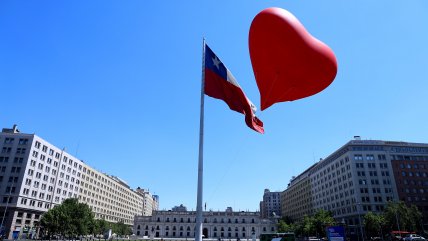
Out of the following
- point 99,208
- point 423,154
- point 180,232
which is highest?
point 423,154

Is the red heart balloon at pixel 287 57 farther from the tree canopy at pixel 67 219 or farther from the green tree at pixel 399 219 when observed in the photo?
the green tree at pixel 399 219

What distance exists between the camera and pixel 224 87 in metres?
16.8

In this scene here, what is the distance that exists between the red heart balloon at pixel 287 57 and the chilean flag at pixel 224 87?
500 cm

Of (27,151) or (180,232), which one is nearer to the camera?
(27,151)

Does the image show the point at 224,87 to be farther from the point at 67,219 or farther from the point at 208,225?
the point at 208,225

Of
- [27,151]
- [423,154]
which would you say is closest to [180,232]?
[27,151]

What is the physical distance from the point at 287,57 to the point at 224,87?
22.0ft

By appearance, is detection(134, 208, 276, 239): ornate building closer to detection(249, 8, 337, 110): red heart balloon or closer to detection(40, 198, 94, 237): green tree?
detection(40, 198, 94, 237): green tree

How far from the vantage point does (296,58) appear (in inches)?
400

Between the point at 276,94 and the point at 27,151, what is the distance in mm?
97678

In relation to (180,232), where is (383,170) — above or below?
above

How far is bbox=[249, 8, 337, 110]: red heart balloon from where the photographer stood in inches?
390

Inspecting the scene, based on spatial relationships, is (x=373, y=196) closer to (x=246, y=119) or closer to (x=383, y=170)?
(x=383, y=170)

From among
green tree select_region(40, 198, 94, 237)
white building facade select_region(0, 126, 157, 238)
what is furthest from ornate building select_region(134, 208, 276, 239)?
green tree select_region(40, 198, 94, 237)
